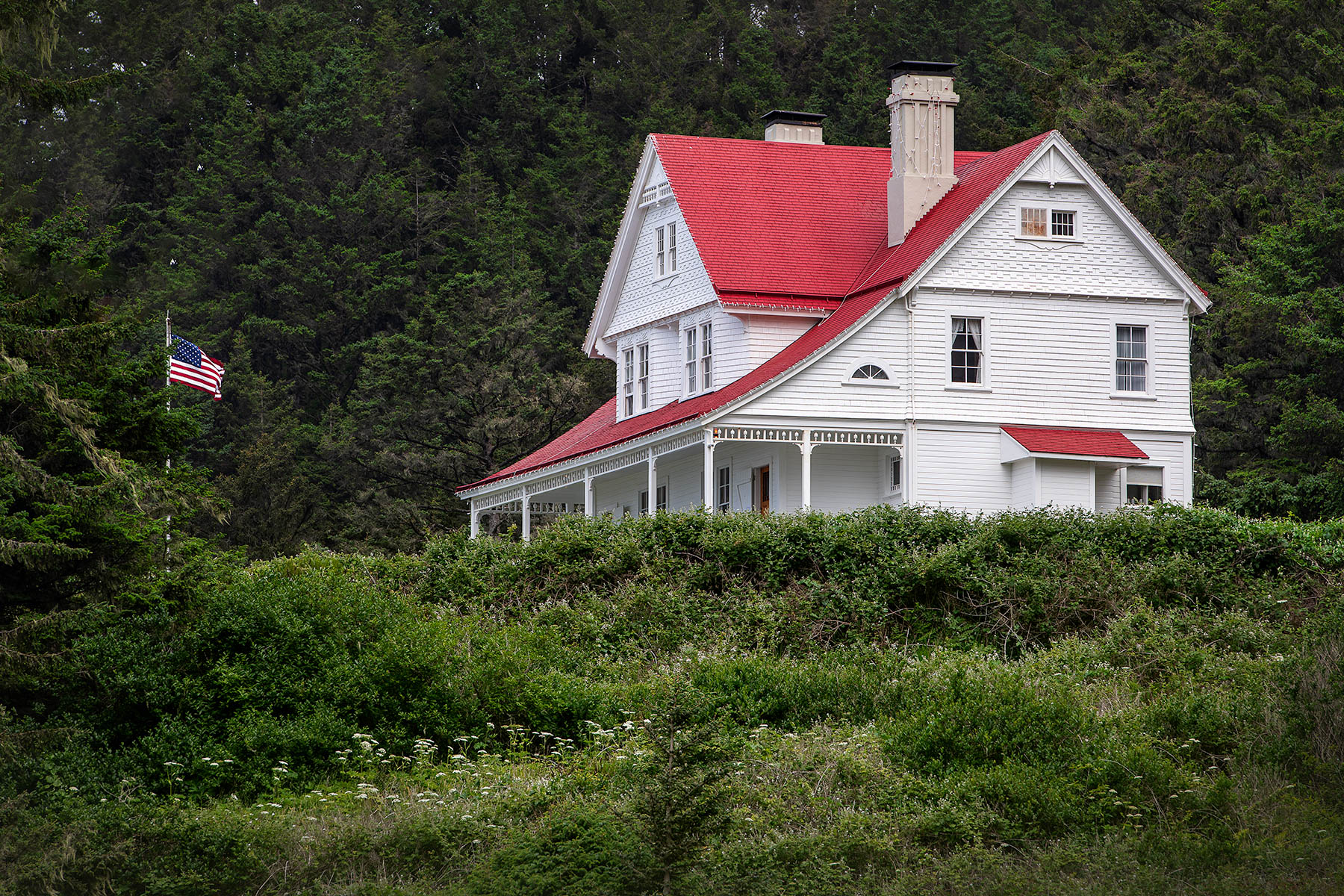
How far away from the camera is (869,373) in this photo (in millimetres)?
33000

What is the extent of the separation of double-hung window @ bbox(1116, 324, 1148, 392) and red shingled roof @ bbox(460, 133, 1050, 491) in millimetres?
3918

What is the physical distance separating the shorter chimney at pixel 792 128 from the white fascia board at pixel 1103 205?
9.07 meters

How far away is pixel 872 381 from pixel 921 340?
1.30m

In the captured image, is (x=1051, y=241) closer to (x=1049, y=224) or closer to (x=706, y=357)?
(x=1049, y=224)

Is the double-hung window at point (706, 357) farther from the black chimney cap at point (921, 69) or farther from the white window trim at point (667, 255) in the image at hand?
the black chimney cap at point (921, 69)

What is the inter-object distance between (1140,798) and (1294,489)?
23691mm

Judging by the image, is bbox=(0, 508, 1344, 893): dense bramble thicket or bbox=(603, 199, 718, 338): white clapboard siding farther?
bbox=(603, 199, 718, 338): white clapboard siding

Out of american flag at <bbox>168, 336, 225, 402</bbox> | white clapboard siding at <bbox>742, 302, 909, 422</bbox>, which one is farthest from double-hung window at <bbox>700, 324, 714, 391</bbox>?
american flag at <bbox>168, 336, 225, 402</bbox>

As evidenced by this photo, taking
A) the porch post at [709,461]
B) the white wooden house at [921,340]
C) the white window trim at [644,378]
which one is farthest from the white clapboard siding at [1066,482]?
the white window trim at [644,378]

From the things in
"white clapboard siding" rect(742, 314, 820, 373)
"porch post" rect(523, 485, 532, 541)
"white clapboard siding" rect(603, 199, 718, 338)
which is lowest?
"porch post" rect(523, 485, 532, 541)

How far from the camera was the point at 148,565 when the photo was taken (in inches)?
768

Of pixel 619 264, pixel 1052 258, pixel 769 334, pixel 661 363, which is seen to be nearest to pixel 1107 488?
pixel 1052 258

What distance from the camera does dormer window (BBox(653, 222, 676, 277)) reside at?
37.6 meters

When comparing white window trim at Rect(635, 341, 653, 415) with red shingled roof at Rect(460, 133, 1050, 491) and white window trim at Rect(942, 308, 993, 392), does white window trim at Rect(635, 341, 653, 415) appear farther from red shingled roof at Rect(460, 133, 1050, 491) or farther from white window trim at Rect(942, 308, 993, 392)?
white window trim at Rect(942, 308, 993, 392)
